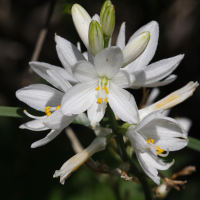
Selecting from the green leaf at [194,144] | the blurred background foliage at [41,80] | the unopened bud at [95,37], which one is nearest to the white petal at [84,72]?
the unopened bud at [95,37]

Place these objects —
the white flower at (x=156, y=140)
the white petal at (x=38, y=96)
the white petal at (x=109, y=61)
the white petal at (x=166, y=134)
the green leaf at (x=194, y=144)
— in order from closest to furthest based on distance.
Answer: the white petal at (x=109, y=61), the white flower at (x=156, y=140), the white petal at (x=166, y=134), the white petal at (x=38, y=96), the green leaf at (x=194, y=144)

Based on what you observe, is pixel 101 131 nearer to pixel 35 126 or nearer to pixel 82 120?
pixel 82 120

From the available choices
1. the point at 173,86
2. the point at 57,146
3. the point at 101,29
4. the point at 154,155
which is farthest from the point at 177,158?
the point at 101,29

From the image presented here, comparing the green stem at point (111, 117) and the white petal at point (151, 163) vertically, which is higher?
the green stem at point (111, 117)

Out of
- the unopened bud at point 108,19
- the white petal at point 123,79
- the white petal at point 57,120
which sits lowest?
the white petal at point 57,120

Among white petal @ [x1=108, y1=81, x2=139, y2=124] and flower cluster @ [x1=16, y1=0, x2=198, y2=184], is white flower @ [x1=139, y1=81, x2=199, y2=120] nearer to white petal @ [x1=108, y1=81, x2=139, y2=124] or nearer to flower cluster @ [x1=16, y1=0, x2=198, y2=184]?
flower cluster @ [x1=16, y1=0, x2=198, y2=184]

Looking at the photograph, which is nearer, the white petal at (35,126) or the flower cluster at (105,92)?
the flower cluster at (105,92)

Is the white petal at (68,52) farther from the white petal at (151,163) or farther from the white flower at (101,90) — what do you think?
the white petal at (151,163)
